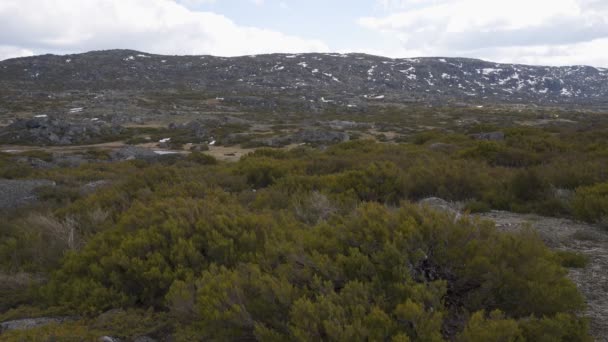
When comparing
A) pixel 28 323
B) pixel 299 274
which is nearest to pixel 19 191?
pixel 28 323

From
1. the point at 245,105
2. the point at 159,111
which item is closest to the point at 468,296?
the point at 159,111

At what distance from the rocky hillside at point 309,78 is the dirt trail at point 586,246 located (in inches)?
2341

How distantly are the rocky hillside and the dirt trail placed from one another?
5947 cm

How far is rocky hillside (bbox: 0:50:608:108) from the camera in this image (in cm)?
8594

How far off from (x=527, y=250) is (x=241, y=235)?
2.82 meters

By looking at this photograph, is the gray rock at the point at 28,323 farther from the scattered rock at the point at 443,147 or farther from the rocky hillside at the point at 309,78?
the rocky hillside at the point at 309,78

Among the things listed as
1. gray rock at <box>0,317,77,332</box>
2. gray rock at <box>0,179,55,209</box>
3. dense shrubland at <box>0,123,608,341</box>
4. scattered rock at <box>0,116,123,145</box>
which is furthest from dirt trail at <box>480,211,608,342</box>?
scattered rock at <box>0,116,123,145</box>

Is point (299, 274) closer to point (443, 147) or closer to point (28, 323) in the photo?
point (28, 323)

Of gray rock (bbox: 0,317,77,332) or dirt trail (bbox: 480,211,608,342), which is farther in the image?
gray rock (bbox: 0,317,77,332)

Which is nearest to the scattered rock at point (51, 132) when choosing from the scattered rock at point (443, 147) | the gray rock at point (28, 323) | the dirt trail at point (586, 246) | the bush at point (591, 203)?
the scattered rock at point (443, 147)

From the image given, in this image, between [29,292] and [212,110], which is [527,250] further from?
[212,110]

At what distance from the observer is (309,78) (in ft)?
343

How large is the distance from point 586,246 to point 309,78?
101 meters

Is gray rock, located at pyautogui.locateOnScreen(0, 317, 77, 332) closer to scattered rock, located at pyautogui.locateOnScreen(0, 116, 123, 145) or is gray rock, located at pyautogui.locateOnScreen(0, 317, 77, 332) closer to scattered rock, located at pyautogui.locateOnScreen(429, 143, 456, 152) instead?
scattered rock, located at pyautogui.locateOnScreen(429, 143, 456, 152)
